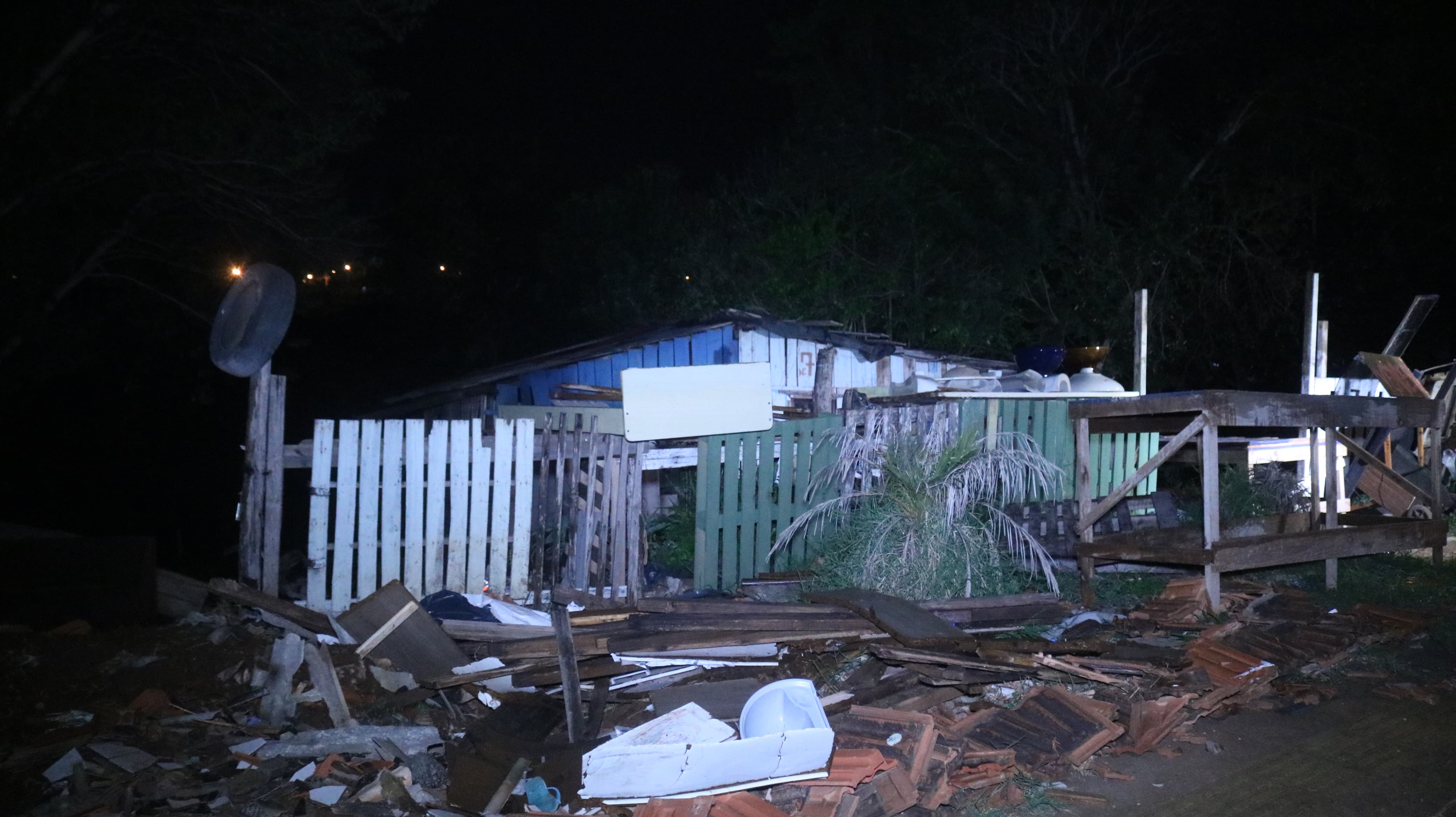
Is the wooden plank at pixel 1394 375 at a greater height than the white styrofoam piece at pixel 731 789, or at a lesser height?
greater

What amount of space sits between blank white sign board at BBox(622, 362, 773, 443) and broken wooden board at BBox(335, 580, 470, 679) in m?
2.66

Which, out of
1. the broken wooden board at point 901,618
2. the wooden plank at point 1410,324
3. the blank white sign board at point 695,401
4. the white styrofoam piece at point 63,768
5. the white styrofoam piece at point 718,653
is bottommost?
the white styrofoam piece at point 63,768

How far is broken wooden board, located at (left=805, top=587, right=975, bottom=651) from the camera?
19.9 ft

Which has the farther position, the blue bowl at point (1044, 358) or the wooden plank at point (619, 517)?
the blue bowl at point (1044, 358)

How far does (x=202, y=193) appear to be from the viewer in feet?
43.0

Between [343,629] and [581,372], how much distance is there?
22.6 feet

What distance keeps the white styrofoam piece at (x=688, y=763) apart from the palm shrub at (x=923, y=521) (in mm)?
3179

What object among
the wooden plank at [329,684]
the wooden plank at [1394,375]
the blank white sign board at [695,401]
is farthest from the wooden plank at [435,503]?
the wooden plank at [1394,375]

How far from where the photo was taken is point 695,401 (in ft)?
28.2

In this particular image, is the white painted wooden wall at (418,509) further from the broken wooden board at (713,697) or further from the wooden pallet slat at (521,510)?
the broken wooden board at (713,697)

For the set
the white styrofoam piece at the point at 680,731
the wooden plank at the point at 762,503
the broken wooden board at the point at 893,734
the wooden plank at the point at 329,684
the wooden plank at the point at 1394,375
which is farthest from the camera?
the wooden plank at the point at 1394,375

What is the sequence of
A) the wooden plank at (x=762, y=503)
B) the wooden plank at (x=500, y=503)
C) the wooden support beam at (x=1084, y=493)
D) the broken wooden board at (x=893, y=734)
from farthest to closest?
the wooden plank at (x=762, y=503), the wooden support beam at (x=1084, y=493), the wooden plank at (x=500, y=503), the broken wooden board at (x=893, y=734)

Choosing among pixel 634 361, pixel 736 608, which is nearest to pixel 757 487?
pixel 736 608

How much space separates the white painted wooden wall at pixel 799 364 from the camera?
12.7 metres
